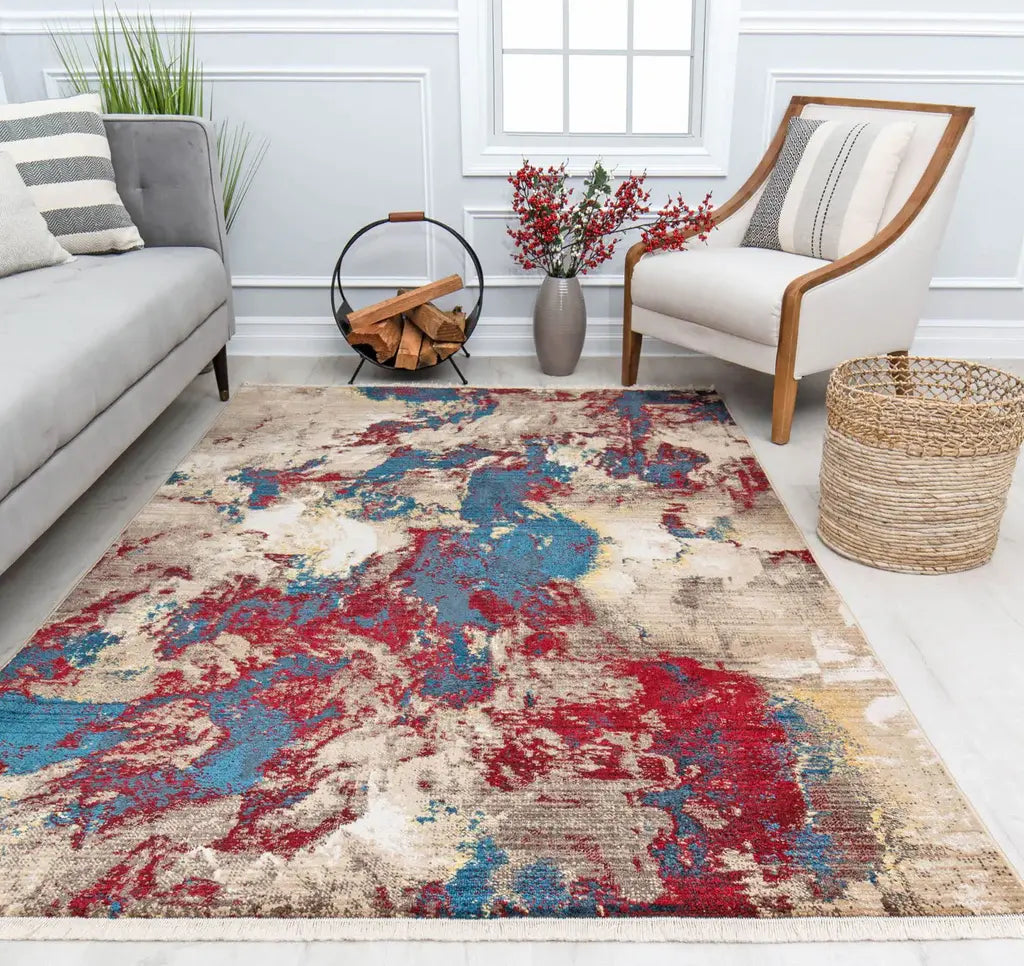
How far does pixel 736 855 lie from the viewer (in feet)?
4.42

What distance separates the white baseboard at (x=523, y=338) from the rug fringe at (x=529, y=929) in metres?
2.62

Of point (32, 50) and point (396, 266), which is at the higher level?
point (32, 50)

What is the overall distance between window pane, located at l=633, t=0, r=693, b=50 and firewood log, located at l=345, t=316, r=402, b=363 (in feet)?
4.35

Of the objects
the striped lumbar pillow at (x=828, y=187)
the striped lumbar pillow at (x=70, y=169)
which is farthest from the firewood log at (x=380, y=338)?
the striped lumbar pillow at (x=828, y=187)

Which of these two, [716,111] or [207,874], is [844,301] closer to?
[716,111]

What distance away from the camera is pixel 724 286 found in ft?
9.10

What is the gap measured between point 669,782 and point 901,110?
2.36 m

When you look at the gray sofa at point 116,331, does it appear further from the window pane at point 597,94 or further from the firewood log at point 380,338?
the window pane at point 597,94

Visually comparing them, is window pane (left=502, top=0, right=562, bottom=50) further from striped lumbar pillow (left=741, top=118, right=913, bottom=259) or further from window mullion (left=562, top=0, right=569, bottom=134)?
striped lumbar pillow (left=741, top=118, right=913, bottom=259)

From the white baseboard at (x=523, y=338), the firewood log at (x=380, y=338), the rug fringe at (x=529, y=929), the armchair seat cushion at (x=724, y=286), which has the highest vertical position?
the armchair seat cushion at (x=724, y=286)

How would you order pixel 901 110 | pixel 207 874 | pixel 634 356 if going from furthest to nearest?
pixel 634 356 → pixel 901 110 → pixel 207 874

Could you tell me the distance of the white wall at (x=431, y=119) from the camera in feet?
10.7

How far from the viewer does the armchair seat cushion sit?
2.67 metres

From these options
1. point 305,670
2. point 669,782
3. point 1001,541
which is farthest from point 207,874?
point 1001,541
